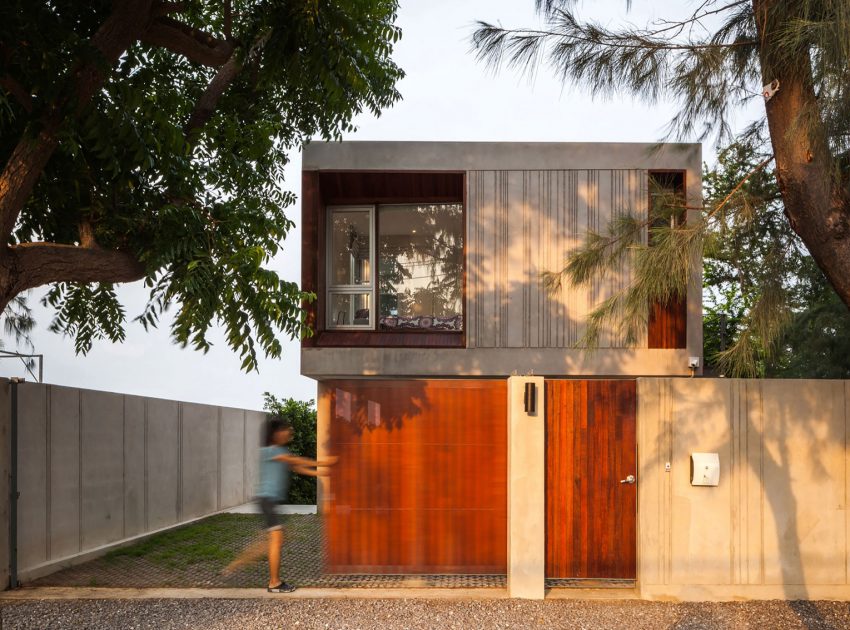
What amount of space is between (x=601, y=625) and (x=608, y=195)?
22.2ft

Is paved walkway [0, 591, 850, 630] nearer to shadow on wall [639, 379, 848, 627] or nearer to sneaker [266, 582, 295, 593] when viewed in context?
sneaker [266, 582, 295, 593]

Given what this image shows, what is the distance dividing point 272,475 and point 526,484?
8.26 feet

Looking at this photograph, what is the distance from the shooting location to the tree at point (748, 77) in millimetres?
5602

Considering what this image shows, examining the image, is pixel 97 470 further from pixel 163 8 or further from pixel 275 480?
pixel 163 8

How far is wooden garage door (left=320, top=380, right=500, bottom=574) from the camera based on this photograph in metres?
7.17

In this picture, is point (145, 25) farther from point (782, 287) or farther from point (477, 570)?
point (782, 287)

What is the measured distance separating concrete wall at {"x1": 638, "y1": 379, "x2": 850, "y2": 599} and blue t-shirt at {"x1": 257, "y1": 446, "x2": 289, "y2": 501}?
3.56 m

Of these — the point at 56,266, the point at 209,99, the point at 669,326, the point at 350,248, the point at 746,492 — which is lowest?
the point at 746,492

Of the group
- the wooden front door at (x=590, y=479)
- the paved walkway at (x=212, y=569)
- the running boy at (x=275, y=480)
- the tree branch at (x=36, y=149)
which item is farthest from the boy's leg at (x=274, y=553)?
the tree branch at (x=36, y=149)

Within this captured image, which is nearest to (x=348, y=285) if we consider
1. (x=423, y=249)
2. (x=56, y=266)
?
(x=423, y=249)

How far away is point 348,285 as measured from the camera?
37.7 ft

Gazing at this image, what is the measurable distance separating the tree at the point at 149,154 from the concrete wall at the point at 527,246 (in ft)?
6.40

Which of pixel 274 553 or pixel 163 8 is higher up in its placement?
pixel 163 8

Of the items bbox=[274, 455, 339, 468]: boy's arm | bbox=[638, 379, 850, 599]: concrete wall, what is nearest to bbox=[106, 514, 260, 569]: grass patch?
bbox=[274, 455, 339, 468]: boy's arm
